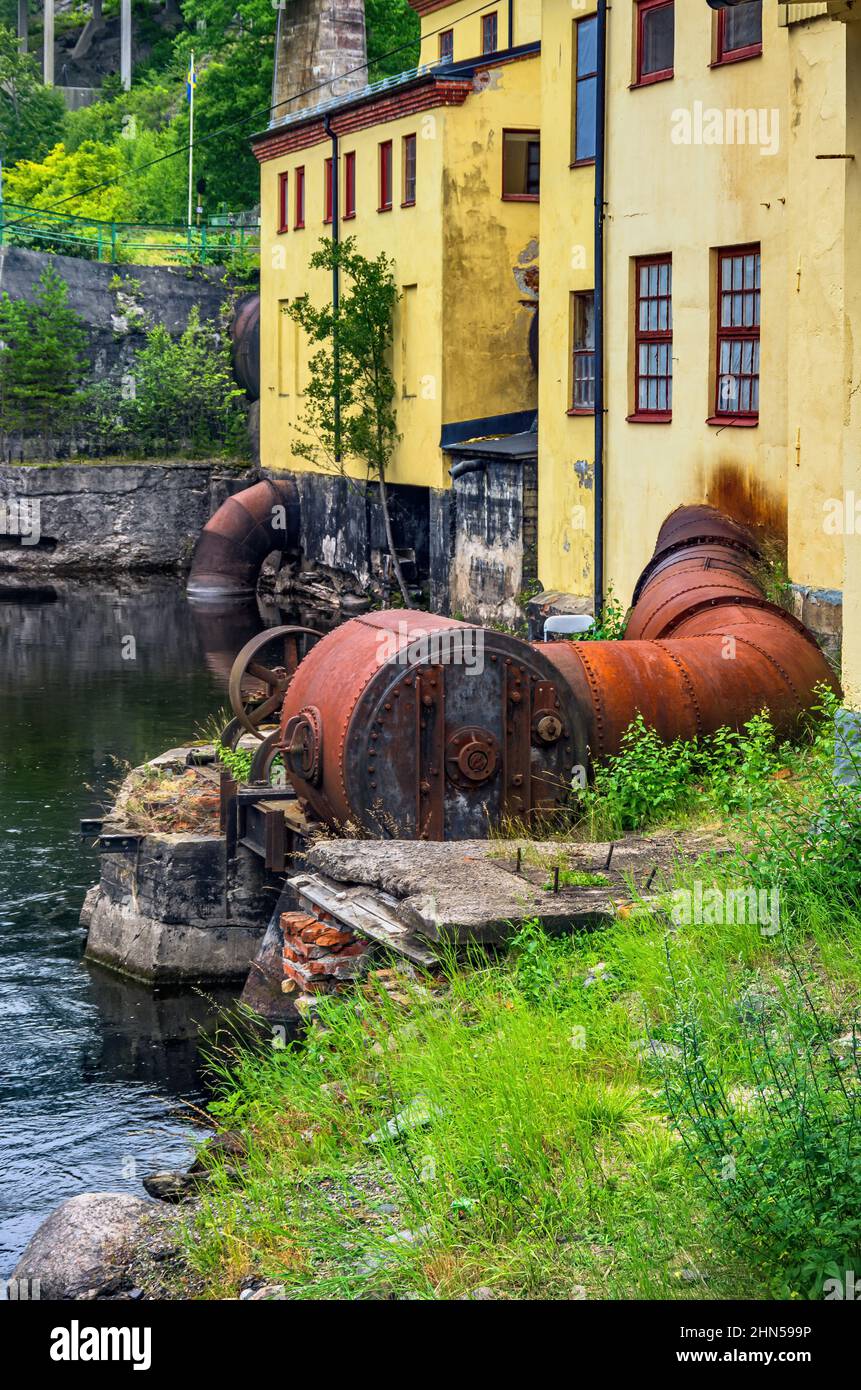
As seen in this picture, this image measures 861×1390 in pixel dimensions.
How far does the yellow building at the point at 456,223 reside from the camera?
27.6 m

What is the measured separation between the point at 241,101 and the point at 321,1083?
1659 inches

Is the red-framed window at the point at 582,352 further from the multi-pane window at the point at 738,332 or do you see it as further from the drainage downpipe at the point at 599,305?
the multi-pane window at the point at 738,332

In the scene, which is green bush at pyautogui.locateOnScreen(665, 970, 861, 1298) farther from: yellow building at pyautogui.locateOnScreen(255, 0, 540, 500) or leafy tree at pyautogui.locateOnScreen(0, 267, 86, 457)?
leafy tree at pyautogui.locateOnScreen(0, 267, 86, 457)

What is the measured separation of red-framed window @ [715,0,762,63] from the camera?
1652 cm

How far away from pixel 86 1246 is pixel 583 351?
14.9 metres

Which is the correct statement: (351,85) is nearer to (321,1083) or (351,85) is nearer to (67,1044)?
(67,1044)

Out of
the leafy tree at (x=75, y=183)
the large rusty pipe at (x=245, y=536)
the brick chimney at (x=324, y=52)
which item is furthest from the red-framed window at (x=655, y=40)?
the leafy tree at (x=75, y=183)

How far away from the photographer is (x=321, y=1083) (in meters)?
8.41

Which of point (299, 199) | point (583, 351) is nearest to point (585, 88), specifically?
point (583, 351)

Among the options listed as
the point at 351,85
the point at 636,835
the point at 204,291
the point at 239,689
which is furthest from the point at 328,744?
the point at 204,291

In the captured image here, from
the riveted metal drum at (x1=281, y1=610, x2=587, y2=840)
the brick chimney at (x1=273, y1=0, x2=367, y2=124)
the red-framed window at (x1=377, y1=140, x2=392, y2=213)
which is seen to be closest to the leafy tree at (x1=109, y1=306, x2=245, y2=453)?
the brick chimney at (x1=273, y1=0, x2=367, y2=124)

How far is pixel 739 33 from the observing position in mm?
16781

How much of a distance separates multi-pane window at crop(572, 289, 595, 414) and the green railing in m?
24.3

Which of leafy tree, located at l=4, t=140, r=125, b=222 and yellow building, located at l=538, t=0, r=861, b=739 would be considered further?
leafy tree, located at l=4, t=140, r=125, b=222
